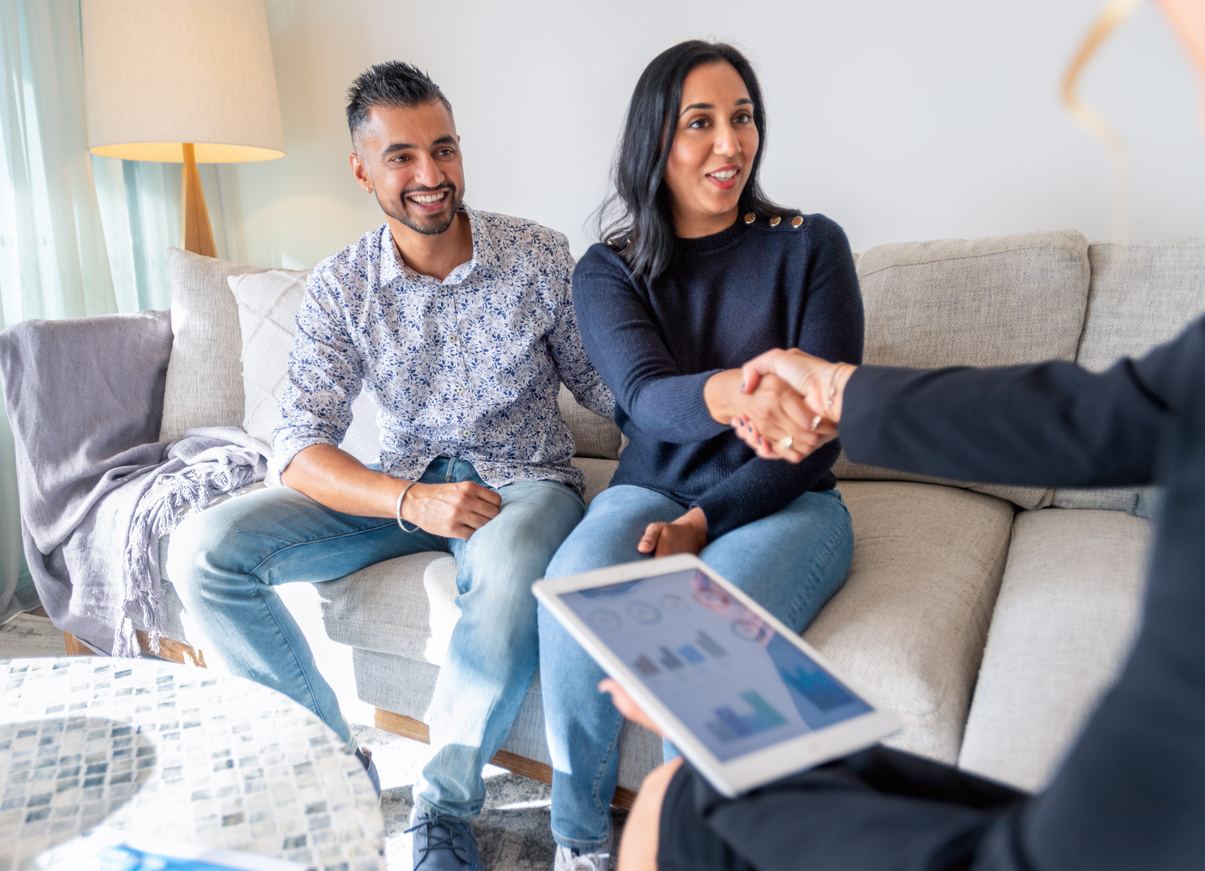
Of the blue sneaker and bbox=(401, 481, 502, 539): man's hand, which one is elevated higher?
bbox=(401, 481, 502, 539): man's hand

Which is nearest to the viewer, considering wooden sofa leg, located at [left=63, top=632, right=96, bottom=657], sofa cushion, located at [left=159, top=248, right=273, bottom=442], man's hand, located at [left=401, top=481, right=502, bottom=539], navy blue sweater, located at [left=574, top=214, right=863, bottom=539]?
navy blue sweater, located at [left=574, top=214, right=863, bottom=539]

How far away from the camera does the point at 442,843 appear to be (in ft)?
3.43

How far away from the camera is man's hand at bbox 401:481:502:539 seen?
1.23 meters

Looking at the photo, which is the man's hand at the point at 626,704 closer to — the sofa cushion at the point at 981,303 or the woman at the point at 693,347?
Answer: the woman at the point at 693,347

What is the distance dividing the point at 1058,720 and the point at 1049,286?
0.83 m

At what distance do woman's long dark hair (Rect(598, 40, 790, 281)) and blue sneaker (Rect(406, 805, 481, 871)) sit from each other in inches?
32.6

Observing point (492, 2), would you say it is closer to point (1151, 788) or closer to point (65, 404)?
point (65, 404)

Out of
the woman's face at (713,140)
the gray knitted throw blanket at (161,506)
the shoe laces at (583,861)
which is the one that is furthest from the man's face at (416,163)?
the shoe laces at (583,861)

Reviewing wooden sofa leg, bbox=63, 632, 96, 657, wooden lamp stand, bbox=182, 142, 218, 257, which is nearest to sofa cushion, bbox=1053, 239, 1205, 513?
wooden sofa leg, bbox=63, 632, 96, 657

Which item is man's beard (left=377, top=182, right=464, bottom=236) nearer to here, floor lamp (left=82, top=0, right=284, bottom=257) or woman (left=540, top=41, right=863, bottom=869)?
woman (left=540, top=41, right=863, bottom=869)

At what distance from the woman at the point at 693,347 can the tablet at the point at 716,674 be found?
354 mm

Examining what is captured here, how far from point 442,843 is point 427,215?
967 mm

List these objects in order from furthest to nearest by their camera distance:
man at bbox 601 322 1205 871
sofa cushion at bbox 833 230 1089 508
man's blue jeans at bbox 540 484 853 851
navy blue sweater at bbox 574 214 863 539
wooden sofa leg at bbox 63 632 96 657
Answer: wooden sofa leg at bbox 63 632 96 657, sofa cushion at bbox 833 230 1089 508, navy blue sweater at bbox 574 214 863 539, man's blue jeans at bbox 540 484 853 851, man at bbox 601 322 1205 871

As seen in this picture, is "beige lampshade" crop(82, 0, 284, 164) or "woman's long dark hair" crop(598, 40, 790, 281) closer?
"woman's long dark hair" crop(598, 40, 790, 281)
